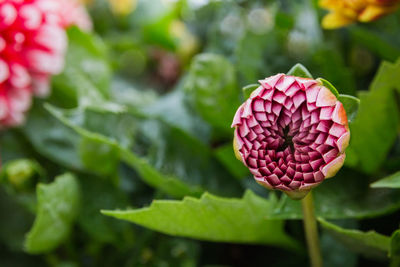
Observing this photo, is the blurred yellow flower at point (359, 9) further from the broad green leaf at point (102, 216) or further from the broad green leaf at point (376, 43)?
the broad green leaf at point (102, 216)

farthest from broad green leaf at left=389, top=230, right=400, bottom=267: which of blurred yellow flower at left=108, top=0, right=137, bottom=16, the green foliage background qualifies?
blurred yellow flower at left=108, top=0, right=137, bottom=16

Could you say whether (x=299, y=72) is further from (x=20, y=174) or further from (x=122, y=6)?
(x=122, y=6)

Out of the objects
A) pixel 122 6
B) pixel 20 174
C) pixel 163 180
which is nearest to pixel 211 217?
pixel 163 180

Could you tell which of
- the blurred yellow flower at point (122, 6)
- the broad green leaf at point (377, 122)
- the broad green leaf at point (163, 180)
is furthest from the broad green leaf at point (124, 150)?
the blurred yellow flower at point (122, 6)

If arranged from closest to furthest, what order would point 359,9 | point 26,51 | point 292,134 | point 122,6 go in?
point 292,134
point 359,9
point 26,51
point 122,6

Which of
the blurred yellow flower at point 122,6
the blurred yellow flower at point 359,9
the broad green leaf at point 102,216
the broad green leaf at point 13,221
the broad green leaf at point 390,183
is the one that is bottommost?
the broad green leaf at point 13,221
